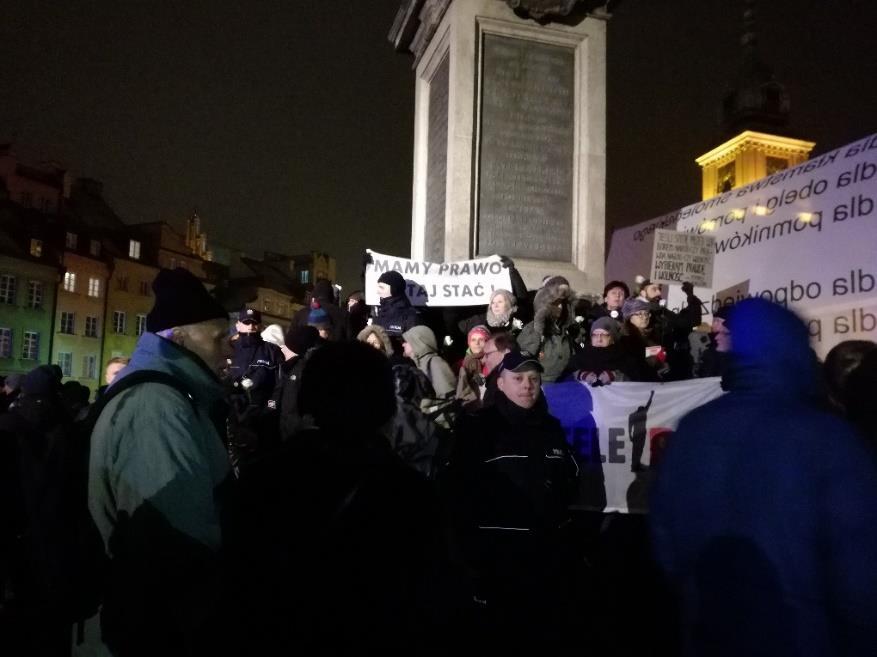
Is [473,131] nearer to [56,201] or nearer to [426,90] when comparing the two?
[426,90]

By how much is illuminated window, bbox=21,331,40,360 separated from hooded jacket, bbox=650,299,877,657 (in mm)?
51538

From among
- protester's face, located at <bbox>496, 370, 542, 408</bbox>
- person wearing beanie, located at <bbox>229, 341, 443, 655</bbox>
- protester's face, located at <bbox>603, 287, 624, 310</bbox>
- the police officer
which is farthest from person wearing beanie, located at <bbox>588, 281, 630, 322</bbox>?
person wearing beanie, located at <bbox>229, 341, 443, 655</bbox>

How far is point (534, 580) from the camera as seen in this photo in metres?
4.58

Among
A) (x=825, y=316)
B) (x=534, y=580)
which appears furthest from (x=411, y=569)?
(x=825, y=316)

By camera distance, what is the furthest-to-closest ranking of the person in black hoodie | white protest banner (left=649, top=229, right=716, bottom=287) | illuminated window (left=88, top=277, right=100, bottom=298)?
illuminated window (left=88, top=277, right=100, bottom=298), white protest banner (left=649, top=229, right=716, bottom=287), the person in black hoodie

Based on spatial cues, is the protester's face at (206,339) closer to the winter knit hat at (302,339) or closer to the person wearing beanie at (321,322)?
the winter knit hat at (302,339)

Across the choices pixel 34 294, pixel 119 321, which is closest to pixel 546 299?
pixel 34 294

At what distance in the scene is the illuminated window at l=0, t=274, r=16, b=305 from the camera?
4584cm

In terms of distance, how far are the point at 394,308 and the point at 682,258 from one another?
11.9 feet

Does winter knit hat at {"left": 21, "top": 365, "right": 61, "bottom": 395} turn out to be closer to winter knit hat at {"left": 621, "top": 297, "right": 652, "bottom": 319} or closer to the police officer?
the police officer

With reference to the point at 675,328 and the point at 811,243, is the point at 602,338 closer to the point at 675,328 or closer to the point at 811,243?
the point at 675,328

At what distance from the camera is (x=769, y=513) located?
2.52m

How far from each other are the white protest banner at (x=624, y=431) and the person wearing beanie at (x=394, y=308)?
2.33 metres

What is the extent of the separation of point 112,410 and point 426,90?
9743mm
